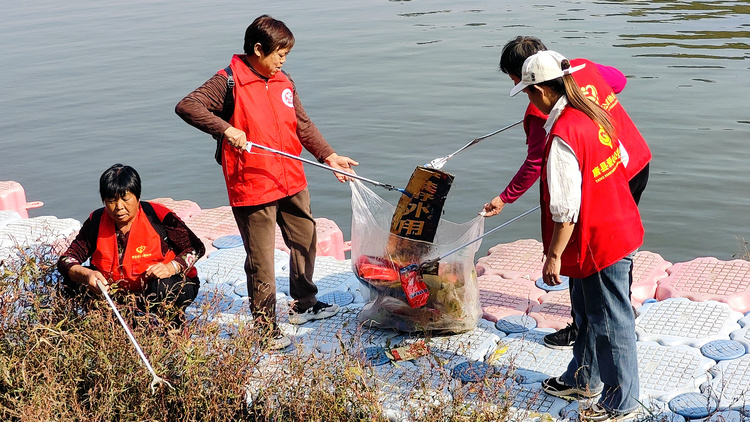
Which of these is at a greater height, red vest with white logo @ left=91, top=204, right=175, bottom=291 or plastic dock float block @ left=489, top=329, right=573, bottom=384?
red vest with white logo @ left=91, top=204, right=175, bottom=291

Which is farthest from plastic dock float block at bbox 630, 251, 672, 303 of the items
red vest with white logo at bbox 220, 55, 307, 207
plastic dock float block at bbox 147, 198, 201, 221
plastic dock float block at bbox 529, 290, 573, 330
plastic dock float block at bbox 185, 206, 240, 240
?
plastic dock float block at bbox 147, 198, 201, 221

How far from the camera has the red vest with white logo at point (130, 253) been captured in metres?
4.04

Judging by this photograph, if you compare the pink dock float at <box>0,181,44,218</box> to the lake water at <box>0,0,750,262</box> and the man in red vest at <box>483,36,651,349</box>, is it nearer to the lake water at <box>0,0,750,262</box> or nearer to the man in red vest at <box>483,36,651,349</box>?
the lake water at <box>0,0,750,262</box>

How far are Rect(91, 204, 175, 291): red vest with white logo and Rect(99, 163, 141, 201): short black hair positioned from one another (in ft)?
0.69

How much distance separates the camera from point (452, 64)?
1241 cm

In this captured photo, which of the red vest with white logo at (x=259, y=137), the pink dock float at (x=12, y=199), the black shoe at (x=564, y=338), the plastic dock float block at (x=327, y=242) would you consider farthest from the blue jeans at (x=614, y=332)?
the pink dock float at (x=12, y=199)

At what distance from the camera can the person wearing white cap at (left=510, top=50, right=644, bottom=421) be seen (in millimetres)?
3053

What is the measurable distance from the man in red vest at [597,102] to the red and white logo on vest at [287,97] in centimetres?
112

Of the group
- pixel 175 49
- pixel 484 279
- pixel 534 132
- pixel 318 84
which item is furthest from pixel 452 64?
pixel 534 132

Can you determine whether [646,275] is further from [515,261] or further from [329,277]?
[329,277]

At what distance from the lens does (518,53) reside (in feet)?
11.9

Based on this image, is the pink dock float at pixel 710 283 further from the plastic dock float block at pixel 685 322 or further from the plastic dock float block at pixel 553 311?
the plastic dock float block at pixel 553 311

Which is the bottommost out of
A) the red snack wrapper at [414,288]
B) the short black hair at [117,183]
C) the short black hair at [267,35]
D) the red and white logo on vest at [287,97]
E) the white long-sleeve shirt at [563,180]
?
the red snack wrapper at [414,288]

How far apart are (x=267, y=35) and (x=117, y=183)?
39.7 inches
